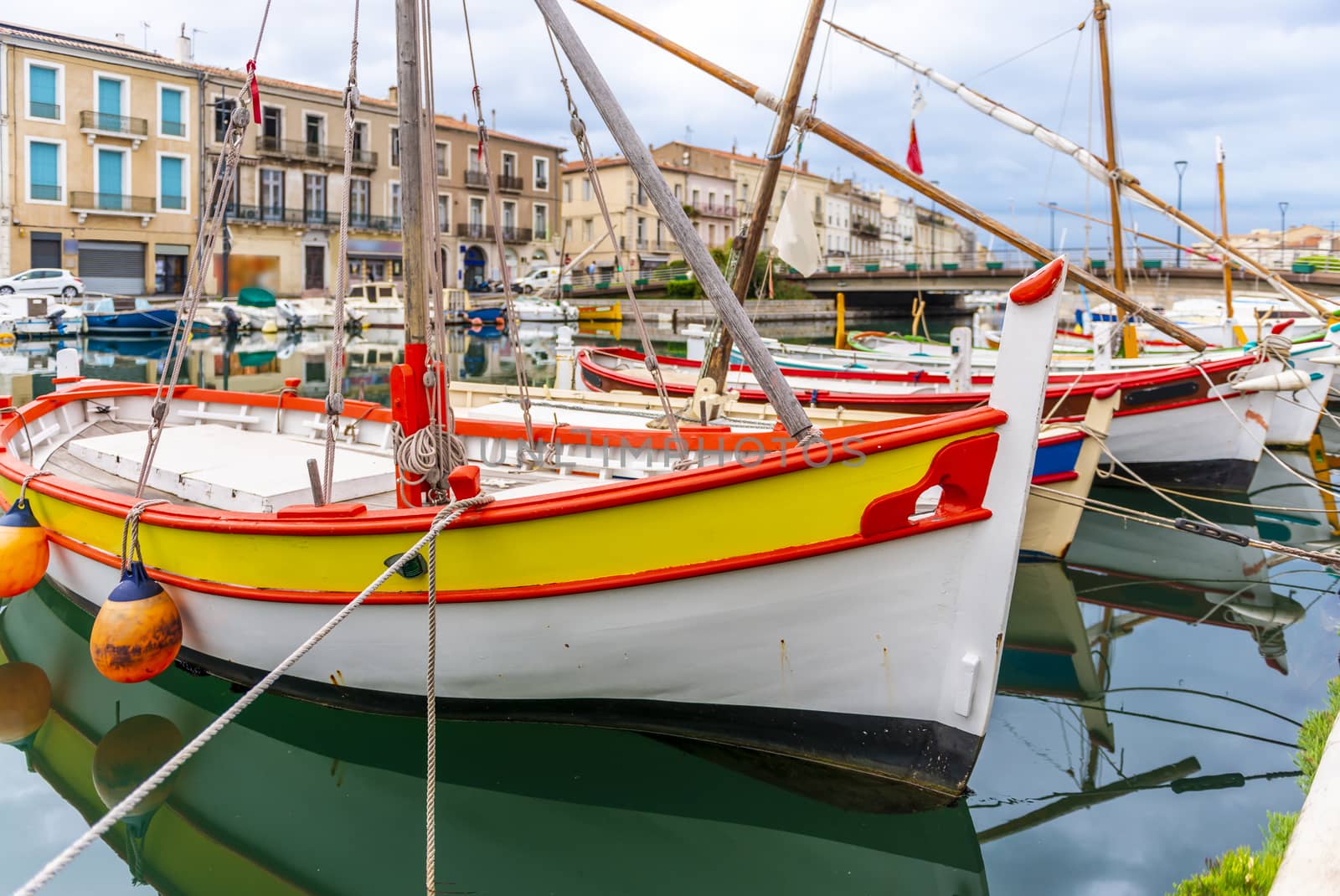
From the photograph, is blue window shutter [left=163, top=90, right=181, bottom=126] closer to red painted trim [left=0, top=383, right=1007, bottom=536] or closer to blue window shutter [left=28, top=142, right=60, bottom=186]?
blue window shutter [left=28, top=142, right=60, bottom=186]

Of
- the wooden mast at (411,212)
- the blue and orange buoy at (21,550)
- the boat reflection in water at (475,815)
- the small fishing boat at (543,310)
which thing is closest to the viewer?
the boat reflection in water at (475,815)

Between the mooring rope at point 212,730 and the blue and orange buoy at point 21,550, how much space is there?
2.51 meters

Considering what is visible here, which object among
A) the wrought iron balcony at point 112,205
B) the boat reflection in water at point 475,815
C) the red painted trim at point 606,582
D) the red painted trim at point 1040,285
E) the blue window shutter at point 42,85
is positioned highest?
the blue window shutter at point 42,85

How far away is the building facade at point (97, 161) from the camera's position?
3294cm

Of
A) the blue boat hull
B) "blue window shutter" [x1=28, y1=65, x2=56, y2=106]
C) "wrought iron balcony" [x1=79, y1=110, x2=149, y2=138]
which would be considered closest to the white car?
the blue boat hull

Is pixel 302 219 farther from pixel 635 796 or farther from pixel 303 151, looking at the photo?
pixel 635 796

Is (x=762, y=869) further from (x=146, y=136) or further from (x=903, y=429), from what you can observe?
(x=146, y=136)

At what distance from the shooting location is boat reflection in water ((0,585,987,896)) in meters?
3.78

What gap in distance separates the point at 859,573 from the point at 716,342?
180 inches

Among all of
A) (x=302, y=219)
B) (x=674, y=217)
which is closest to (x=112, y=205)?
(x=302, y=219)

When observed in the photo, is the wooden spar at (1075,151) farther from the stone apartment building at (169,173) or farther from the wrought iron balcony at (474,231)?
the wrought iron balcony at (474,231)

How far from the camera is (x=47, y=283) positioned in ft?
97.5

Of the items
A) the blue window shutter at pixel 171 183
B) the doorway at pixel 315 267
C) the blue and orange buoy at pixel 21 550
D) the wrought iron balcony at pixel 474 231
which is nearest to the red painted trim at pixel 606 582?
the blue and orange buoy at pixel 21 550

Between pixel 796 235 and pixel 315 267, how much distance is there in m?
37.9
